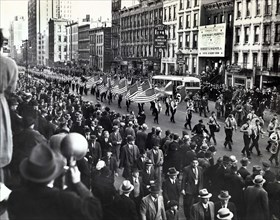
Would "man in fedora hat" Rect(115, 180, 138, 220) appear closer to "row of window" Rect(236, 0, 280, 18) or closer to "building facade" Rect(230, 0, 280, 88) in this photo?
"building facade" Rect(230, 0, 280, 88)

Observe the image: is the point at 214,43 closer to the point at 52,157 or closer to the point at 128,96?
the point at 128,96

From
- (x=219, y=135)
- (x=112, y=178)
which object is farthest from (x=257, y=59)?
(x=112, y=178)

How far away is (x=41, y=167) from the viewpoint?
2215mm

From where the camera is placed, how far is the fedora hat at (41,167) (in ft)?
7.30

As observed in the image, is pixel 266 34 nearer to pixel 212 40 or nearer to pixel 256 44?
pixel 256 44

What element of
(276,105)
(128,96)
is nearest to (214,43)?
(276,105)

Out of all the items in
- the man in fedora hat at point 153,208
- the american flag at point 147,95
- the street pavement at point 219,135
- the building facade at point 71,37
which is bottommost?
the street pavement at point 219,135

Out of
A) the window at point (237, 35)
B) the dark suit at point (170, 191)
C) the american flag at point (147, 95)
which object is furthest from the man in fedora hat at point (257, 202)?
the window at point (237, 35)

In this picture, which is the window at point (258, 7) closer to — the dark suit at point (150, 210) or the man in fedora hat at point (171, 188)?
the man in fedora hat at point (171, 188)

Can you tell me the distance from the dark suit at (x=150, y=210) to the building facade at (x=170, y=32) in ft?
60.9

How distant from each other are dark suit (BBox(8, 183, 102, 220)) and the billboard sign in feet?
64.1

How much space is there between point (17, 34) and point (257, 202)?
5.51 metres

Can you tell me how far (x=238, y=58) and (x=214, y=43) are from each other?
2535mm

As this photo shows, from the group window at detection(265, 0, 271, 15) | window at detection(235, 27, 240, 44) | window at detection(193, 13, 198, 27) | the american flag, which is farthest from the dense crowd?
window at detection(235, 27, 240, 44)
